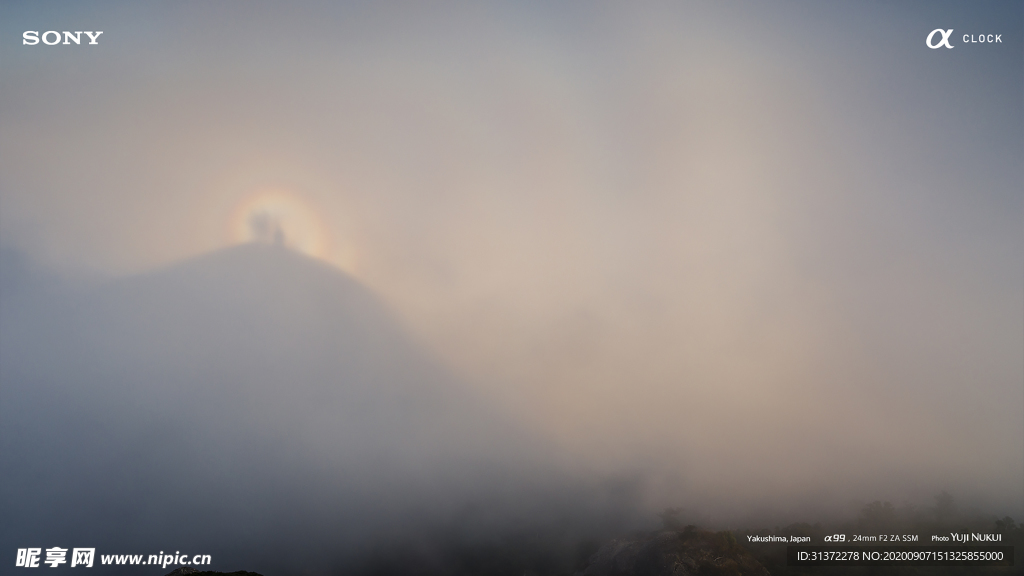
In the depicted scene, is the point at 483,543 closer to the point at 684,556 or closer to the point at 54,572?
the point at 684,556

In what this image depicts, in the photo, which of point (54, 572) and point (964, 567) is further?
point (54, 572)

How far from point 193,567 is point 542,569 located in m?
120

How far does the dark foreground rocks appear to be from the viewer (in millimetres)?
96625

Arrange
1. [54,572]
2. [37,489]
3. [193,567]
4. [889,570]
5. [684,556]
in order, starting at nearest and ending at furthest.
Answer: [193,567], [684,556], [889,570], [54,572], [37,489]

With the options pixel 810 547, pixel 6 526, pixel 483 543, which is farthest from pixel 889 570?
pixel 6 526

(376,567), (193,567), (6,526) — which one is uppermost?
(193,567)

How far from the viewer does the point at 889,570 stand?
109 m

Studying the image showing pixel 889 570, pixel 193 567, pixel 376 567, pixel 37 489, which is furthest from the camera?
pixel 37 489

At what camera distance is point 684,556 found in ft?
324

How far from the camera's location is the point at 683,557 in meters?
98.6

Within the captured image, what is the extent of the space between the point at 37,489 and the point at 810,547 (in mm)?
288279

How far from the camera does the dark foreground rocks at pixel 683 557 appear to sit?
96.6 m

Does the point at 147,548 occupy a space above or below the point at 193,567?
below

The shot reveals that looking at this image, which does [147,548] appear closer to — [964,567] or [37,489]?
[37,489]
